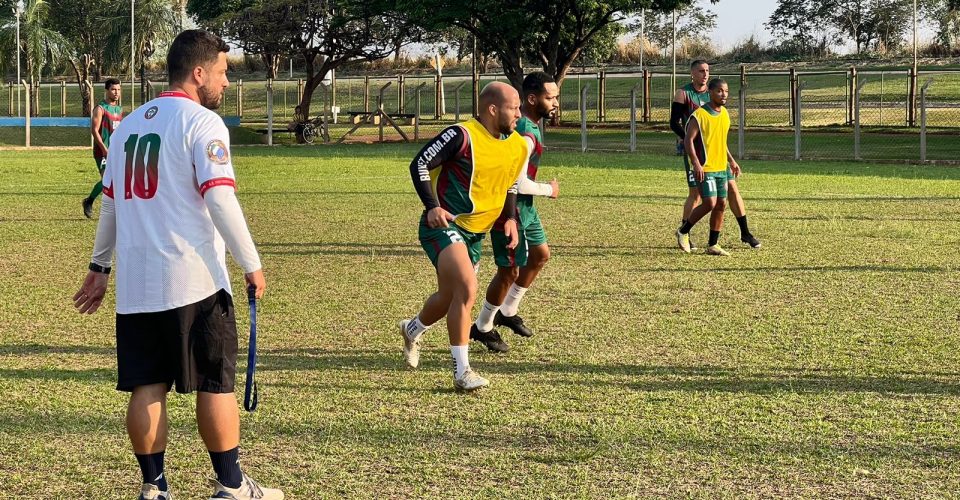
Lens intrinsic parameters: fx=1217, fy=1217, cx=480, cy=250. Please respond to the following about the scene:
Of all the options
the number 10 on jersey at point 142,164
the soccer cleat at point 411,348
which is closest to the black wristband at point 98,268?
the number 10 on jersey at point 142,164

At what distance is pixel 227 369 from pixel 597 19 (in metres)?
40.6

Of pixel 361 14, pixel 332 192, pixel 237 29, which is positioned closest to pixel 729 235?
pixel 332 192

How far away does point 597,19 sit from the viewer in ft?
143

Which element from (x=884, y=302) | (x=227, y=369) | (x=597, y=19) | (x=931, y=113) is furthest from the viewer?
(x=931, y=113)

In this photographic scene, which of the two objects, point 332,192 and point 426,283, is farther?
point 332,192

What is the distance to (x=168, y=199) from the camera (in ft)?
14.0

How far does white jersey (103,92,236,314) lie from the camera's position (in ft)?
13.8

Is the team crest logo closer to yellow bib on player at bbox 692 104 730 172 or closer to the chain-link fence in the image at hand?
yellow bib on player at bbox 692 104 730 172

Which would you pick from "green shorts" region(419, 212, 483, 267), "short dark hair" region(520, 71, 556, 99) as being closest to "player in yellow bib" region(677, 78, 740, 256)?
"short dark hair" region(520, 71, 556, 99)

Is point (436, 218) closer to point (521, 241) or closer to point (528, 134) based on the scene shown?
point (521, 241)

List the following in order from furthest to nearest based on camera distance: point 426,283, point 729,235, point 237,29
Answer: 1. point 237,29
2. point 729,235
3. point 426,283

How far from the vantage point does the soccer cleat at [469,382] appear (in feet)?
21.2

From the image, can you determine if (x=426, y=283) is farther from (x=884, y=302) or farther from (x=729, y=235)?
(x=729, y=235)

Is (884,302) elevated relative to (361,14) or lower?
lower
